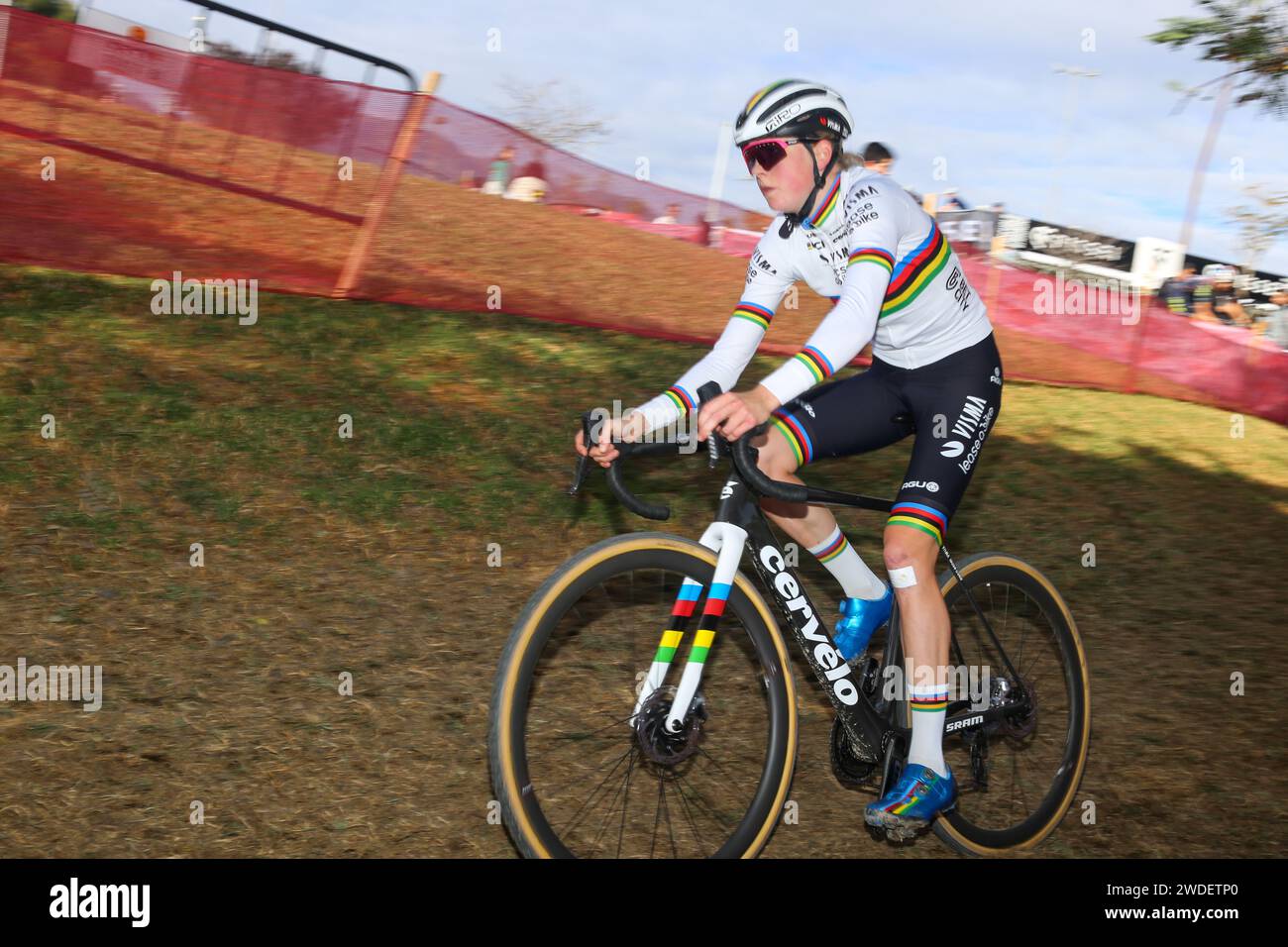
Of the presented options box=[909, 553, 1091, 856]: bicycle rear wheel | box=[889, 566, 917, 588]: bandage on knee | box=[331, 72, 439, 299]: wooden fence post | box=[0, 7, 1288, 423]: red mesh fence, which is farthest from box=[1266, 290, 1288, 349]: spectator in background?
box=[889, 566, 917, 588]: bandage on knee

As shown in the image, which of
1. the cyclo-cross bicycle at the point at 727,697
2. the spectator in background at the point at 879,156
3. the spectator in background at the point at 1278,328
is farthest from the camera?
the spectator in background at the point at 1278,328

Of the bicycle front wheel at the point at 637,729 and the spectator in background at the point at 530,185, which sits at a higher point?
the spectator in background at the point at 530,185

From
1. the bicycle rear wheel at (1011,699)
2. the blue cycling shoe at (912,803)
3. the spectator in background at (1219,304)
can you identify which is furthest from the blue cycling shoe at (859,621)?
the spectator in background at (1219,304)

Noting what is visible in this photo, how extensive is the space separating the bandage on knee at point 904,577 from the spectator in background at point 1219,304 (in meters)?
14.0

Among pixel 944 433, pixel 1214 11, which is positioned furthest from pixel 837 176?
pixel 1214 11

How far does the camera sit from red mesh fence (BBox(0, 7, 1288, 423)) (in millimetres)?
9297

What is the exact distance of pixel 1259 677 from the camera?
5.86m

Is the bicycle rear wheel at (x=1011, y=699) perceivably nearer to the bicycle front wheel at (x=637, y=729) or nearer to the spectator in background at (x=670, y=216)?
the bicycle front wheel at (x=637, y=729)

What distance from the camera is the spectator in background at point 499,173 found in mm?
11195

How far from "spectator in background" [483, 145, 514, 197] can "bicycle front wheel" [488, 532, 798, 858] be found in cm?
793

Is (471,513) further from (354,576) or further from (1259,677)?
(1259,677)

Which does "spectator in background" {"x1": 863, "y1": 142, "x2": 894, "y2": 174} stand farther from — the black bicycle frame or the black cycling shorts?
the black bicycle frame

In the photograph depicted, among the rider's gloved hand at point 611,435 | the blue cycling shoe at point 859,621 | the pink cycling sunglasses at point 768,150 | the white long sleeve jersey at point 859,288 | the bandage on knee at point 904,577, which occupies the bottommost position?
the blue cycling shoe at point 859,621
